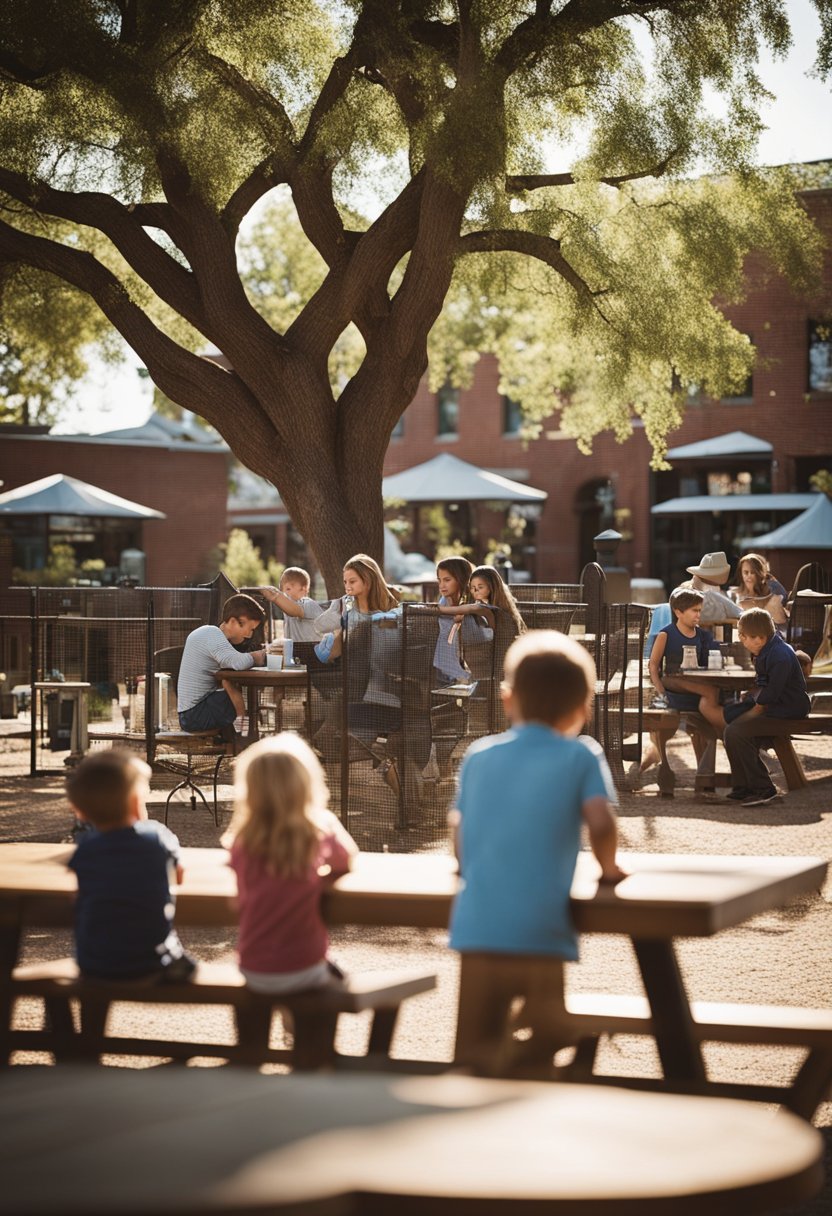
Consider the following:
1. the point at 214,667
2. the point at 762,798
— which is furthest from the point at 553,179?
the point at 214,667

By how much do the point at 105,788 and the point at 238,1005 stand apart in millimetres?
719

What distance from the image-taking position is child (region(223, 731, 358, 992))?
434 centimetres

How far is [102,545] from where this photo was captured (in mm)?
36062

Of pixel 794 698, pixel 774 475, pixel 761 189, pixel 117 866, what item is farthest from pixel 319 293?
pixel 774 475

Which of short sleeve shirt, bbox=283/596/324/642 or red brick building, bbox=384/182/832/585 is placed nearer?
short sleeve shirt, bbox=283/596/324/642

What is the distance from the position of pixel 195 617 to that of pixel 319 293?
4445 mm

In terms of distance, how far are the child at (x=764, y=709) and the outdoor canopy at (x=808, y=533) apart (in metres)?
18.6

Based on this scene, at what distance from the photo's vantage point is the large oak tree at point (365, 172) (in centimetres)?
1552

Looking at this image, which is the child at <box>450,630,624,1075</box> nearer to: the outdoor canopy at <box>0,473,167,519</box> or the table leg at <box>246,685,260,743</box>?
the table leg at <box>246,685,260,743</box>

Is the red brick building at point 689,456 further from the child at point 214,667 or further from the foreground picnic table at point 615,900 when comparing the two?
the foreground picnic table at point 615,900

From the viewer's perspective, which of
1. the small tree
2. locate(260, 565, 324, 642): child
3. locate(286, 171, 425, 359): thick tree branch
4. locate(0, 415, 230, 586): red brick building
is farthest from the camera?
locate(0, 415, 230, 586): red brick building

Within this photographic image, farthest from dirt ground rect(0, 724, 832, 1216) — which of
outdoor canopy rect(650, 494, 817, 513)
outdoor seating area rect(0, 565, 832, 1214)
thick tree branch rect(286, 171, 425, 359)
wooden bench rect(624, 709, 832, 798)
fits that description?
outdoor canopy rect(650, 494, 817, 513)

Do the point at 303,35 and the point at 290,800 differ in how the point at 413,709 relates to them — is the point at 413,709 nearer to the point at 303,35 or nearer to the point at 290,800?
the point at 290,800

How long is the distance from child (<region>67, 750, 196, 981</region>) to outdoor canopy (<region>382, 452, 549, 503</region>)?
99.0ft
